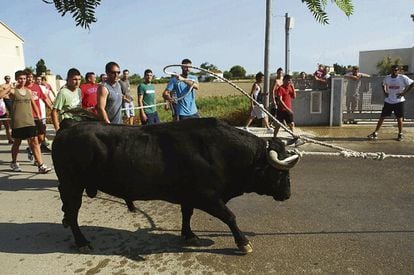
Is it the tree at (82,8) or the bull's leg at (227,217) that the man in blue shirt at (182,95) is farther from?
the tree at (82,8)

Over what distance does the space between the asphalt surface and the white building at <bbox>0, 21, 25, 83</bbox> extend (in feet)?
122

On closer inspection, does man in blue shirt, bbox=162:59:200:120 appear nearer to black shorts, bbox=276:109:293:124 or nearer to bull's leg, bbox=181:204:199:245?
bull's leg, bbox=181:204:199:245

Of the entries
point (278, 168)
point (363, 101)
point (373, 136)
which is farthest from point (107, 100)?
point (363, 101)

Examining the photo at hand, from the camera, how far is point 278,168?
344 centimetres

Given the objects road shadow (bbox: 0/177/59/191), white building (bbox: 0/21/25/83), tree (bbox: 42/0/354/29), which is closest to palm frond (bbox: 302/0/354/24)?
tree (bbox: 42/0/354/29)

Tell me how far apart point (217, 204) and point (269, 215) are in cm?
133

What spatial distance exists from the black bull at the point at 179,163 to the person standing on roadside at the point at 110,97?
4.16 feet

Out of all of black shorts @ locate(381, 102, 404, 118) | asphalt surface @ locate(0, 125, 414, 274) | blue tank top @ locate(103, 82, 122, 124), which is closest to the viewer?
asphalt surface @ locate(0, 125, 414, 274)

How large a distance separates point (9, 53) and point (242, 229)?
4217 cm

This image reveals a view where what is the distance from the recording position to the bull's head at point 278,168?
3.42 meters

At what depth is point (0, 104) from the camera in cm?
1036

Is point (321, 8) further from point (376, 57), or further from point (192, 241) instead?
point (376, 57)

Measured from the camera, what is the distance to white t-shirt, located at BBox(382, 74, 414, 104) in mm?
9219

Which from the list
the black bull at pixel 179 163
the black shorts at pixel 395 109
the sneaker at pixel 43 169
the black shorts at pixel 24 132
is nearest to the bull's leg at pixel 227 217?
the black bull at pixel 179 163
